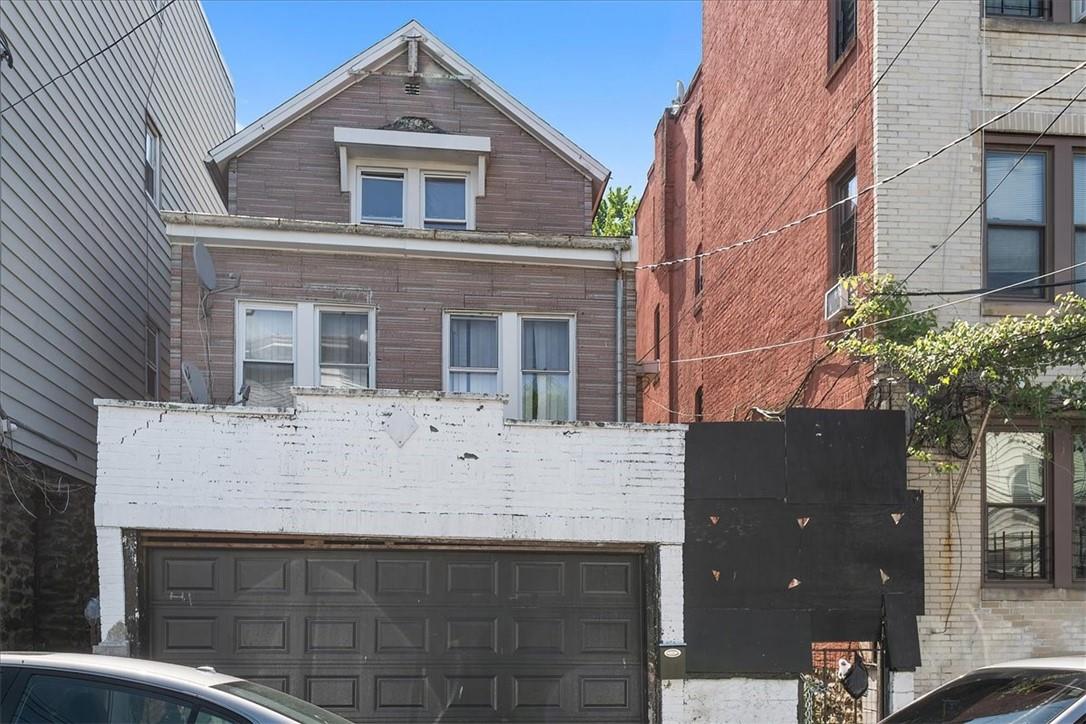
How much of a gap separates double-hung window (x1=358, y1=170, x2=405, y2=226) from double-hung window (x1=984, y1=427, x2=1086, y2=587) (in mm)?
7765

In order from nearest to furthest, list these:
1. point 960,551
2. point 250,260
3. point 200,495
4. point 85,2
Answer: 1. point 200,495
2. point 960,551
3. point 250,260
4. point 85,2

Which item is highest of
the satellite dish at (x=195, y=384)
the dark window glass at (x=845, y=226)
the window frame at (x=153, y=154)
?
the window frame at (x=153, y=154)

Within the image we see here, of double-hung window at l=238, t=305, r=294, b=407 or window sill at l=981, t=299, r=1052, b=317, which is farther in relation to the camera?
double-hung window at l=238, t=305, r=294, b=407

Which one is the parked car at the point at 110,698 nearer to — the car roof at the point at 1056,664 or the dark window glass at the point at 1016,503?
the car roof at the point at 1056,664

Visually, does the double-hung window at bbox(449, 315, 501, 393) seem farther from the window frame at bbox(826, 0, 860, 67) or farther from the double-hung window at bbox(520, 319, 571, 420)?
the window frame at bbox(826, 0, 860, 67)

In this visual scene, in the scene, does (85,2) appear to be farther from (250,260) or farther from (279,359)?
(279,359)

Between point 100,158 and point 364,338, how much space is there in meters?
5.10

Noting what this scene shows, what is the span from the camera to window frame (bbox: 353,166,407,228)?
13438 mm

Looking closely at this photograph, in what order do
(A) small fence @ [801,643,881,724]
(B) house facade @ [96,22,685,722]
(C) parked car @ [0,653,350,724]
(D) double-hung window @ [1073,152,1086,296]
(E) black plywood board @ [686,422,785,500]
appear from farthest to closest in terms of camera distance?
(D) double-hung window @ [1073,152,1086,296], (A) small fence @ [801,643,881,724], (E) black plywood board @ [686,422,785,500], (B) house facade @ [96,22,685,722], (C) parked car @ [0,653,350,724]

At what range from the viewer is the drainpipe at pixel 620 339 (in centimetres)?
1256

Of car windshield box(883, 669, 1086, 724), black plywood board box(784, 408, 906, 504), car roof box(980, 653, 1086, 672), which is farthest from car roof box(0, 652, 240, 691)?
black plywood board box(784, 408, 906, 504)

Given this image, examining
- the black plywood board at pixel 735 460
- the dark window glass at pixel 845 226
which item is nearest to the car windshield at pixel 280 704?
the black plywood board at pixel 735 460

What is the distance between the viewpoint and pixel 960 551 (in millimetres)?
10547

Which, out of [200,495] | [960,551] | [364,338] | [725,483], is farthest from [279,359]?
[960,551]
